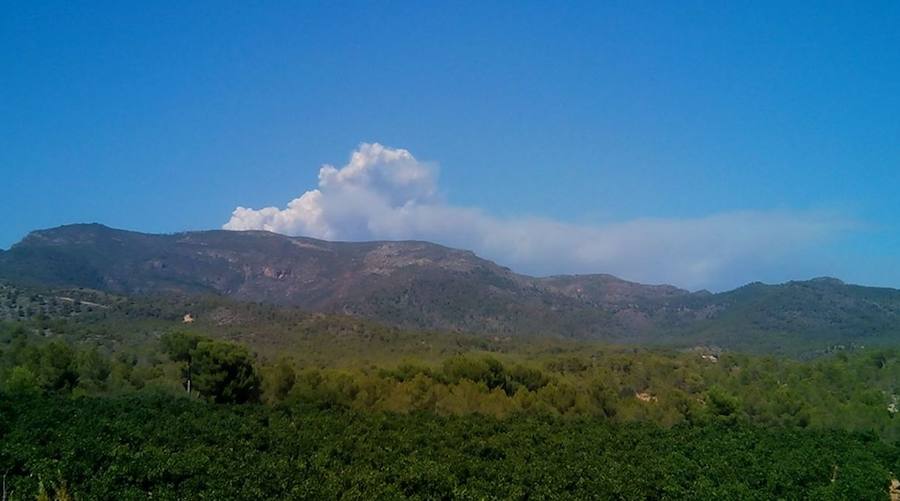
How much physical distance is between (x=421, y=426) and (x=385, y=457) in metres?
11.9

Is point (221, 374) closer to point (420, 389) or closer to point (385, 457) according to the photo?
point (420, 389)

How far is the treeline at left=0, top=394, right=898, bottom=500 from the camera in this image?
27.5 meters

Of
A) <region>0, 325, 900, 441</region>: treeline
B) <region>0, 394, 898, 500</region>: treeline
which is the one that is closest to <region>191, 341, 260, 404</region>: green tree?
<region>0, 325, 900, 441</region>: treeline

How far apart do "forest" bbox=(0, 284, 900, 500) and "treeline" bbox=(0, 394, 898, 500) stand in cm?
16

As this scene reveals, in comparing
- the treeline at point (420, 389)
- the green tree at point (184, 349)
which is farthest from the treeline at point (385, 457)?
the green tree at point (184, 349)

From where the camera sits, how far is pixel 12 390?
5556 cm

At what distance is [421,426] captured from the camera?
4709 cm

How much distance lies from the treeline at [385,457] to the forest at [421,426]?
16 centimetres

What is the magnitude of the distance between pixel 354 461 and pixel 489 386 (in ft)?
147

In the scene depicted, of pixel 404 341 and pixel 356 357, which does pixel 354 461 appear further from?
pixel 404 341

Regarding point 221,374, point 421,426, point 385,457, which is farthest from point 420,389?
point 385,457

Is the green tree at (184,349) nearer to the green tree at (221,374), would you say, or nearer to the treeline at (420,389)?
the treeline at (420,389)

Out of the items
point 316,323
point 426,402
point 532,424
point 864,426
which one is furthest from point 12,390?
point 316,323

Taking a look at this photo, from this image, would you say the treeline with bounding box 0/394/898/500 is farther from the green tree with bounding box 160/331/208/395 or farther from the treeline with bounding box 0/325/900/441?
the green tree with bounding box 160/331/208/395
